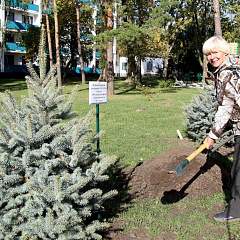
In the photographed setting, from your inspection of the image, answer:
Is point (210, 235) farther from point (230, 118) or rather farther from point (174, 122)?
point (174, 122)

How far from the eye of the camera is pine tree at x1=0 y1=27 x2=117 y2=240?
2.42 m

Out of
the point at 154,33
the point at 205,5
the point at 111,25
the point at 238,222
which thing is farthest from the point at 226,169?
the point at 205,5

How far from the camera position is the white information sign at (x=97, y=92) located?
3.85 m

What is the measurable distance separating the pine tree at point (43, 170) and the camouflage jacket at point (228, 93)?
1.28 metres

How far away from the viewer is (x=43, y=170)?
2.59m

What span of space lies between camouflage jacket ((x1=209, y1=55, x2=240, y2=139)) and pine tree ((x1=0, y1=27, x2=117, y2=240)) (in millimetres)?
1275

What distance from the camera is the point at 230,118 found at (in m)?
3.25

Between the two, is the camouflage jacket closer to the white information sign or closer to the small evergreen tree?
the white information sign

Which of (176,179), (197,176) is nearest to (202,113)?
(197,176)

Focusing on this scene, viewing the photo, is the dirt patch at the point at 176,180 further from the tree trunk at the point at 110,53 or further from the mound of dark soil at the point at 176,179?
the tree trunk at the point at 110,53

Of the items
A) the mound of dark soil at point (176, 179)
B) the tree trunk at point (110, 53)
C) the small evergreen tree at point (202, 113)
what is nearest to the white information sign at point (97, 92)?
the mound of dark soil at point (176, 179)

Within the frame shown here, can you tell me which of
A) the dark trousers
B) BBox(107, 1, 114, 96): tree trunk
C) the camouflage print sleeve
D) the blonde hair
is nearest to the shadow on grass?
the dark trousers

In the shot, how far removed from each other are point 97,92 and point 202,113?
341 centimetres

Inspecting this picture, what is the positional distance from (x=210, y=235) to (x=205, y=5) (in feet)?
98.9
